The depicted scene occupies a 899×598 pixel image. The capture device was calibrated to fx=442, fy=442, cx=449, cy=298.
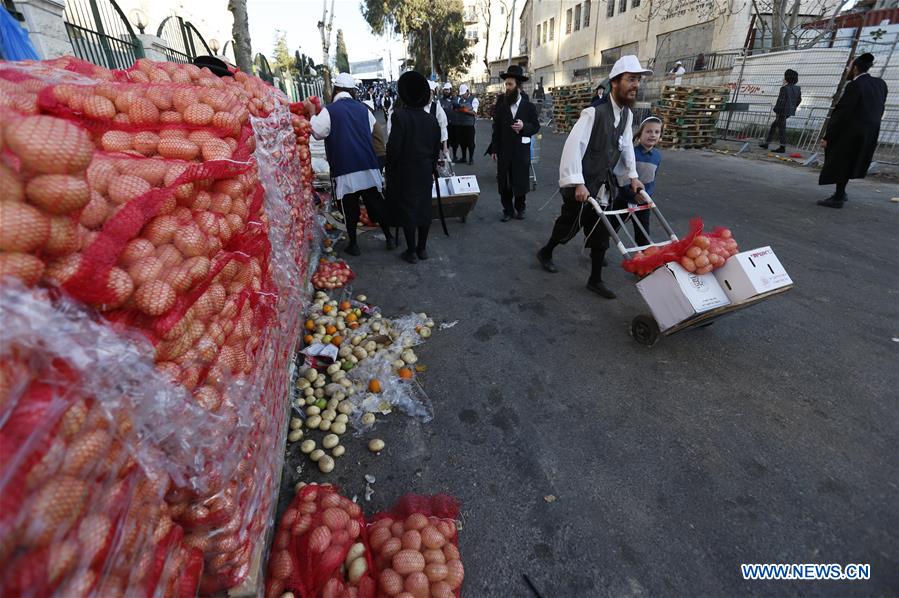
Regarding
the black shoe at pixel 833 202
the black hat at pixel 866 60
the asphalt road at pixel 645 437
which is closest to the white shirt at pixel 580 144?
the asphalt road at pixel 645 437

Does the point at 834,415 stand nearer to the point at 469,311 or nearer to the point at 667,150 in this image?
the point at 469,311

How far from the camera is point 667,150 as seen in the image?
14086 mm

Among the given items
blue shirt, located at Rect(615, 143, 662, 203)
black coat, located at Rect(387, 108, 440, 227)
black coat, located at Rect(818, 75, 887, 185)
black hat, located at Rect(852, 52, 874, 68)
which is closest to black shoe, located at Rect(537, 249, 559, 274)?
blue shirt, located at Rect(615, 143, 662, 203)

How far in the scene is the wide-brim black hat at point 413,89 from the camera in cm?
460

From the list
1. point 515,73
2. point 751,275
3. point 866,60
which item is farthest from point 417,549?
point 866,60

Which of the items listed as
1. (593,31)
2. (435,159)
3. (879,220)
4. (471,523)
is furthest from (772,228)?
(593,31)

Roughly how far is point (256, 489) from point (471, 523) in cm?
105

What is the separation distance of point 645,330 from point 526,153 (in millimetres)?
3944

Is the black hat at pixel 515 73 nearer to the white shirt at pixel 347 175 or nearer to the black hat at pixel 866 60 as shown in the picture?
the white shirt at pixel 347 175

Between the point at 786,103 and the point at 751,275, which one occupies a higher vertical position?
the point at 786,103

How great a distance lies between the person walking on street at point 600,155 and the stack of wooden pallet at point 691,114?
460 inches

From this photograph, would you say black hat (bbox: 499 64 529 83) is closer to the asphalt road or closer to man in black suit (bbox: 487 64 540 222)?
man in black suit (bbox: 487 64 540 222)

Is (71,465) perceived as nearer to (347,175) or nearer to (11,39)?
(347,175)

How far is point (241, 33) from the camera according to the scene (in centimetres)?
875
